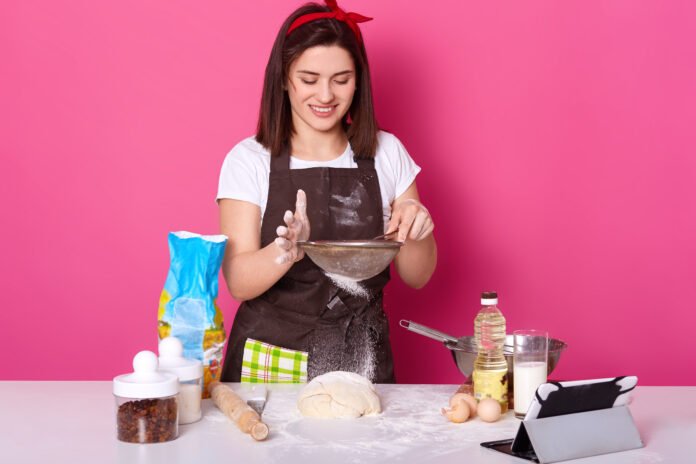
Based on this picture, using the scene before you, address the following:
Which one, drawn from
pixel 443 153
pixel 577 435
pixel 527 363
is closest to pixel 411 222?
pixel 527 363

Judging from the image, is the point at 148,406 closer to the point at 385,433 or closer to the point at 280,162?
the point at 385,433

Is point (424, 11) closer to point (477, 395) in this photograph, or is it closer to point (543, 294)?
point (543, 294)

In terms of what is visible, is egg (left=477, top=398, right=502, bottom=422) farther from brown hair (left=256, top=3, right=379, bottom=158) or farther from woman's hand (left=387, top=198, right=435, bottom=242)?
brown hair (left=256, top=3, right=379, bottom=158)

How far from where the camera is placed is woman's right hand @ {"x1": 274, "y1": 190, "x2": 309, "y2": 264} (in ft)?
6.59

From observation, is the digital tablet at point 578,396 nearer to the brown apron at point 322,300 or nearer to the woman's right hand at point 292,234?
the woman's right hand at point 292,234

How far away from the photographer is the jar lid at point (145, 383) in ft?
5.10

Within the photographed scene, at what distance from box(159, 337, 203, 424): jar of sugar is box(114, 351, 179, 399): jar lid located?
83 millimetres

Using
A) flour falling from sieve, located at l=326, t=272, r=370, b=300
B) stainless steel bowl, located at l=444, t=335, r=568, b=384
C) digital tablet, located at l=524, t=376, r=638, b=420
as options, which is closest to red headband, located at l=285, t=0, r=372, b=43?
flour falling from sieve, located at l=326, t=272, r=370, b=300

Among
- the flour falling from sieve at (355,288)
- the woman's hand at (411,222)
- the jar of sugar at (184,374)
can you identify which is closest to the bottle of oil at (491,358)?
the woman's hand at (411,222)

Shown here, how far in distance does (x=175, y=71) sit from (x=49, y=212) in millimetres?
699

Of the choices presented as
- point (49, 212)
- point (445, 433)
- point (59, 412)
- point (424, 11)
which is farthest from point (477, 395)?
point (49, 212)

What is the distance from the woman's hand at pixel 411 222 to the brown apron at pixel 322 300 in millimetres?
378

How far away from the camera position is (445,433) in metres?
1.66

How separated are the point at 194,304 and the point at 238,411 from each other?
0.32m
